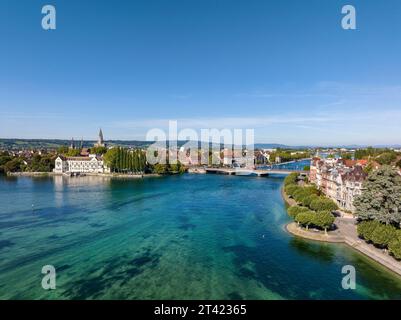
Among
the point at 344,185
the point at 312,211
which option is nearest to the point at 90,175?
the point at 344,185

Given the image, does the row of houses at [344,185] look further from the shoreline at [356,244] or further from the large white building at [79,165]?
the large white building at [79,165]

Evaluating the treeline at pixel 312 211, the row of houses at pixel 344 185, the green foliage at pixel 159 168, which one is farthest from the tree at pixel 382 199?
the green foliage at pixel 159 168

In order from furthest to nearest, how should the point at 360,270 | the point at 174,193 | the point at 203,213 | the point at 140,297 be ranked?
the point at 174,193 → the point at 203,213 → the point at 360,270 → the point at 140,297

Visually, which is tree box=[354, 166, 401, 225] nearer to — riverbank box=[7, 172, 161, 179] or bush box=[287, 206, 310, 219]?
bush box=[287, 206, 310, 219]

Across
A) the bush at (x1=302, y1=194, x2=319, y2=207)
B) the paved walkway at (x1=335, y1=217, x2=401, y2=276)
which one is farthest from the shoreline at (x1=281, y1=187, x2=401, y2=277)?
the bush at (x1=302, y1=194, x2=319, y2=207)

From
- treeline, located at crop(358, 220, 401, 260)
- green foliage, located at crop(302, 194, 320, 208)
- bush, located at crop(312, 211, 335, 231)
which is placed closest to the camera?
treeline, located at crop(358, 220, 401, 260)
